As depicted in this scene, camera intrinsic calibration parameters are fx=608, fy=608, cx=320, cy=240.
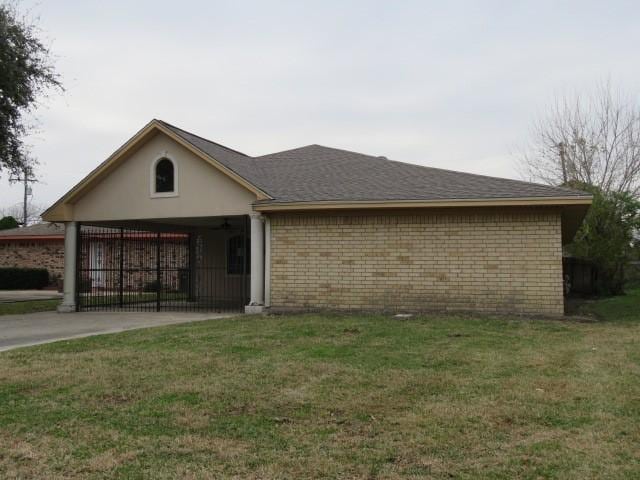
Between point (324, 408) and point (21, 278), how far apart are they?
28070 millimetres

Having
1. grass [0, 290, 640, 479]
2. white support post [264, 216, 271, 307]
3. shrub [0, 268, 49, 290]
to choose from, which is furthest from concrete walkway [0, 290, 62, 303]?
grass [0, 290, 640, 479]

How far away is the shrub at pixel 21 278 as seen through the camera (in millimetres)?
29347

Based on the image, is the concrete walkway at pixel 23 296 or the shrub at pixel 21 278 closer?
the concrete walkway at pixel 23 296

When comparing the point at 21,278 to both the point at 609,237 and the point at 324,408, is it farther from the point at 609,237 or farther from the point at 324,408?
the point at 324,408

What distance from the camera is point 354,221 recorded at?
13586 mm

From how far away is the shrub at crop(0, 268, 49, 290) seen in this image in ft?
96.3

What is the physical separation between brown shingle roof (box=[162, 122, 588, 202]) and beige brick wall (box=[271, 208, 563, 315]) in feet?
1.53

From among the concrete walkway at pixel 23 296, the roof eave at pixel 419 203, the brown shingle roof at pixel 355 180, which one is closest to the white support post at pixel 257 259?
the roof eave at pixel 419 203

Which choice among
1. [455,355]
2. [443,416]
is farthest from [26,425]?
[455,355]

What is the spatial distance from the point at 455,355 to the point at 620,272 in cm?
1875

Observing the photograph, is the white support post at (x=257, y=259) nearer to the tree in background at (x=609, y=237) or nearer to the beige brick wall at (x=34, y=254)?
the tree in background at (x=609, y=237)

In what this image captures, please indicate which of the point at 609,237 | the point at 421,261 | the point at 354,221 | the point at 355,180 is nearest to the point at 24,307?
the point at 355,180

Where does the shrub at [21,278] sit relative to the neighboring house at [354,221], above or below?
below

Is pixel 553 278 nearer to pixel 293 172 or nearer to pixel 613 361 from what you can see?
pixel 613 361
